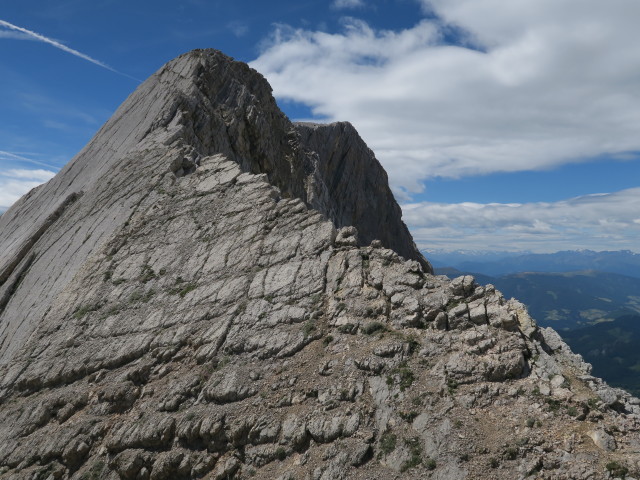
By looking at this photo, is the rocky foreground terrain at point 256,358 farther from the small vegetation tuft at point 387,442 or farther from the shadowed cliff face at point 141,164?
the shadowed cliff face at point 141,164

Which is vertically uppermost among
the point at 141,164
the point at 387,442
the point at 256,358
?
the point at 141,164

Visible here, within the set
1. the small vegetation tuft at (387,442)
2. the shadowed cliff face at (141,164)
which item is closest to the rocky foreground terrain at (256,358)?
the small vegetation tuft at (387,442)

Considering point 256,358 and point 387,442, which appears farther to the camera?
point 256,358

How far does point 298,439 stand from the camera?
18.3m

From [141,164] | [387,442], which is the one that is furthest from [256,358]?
[141,164]

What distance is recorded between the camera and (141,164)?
4156 centimetres

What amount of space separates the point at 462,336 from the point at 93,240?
3041 cm

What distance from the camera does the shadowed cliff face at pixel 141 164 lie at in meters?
36.8

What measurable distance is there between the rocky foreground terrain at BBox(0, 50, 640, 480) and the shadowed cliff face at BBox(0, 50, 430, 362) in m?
0.37

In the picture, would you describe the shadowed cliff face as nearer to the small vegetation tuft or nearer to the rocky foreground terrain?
the rocky foreground terrain

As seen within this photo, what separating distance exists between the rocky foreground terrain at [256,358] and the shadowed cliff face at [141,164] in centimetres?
37

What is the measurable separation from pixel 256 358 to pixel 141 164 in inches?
1048

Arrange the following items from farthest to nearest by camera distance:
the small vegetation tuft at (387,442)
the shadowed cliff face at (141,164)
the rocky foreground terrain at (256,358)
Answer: the shadowed cliff face at (141,164) < the small vegetation tuft at (387,442) < the rocky foreground terrain at (256,358)

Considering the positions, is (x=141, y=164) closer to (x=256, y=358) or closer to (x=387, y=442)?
(x=256, y=358)
